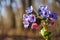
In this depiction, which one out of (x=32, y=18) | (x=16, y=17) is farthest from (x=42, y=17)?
(x=16, y=17)

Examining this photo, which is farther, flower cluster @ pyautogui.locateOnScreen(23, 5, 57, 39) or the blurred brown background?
the blurred brown background

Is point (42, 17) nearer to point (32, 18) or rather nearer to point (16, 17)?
point (32, 18)

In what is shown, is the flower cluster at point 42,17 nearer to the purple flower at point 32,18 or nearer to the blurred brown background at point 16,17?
the purple flower at point 32,18

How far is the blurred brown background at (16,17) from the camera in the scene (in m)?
1.83

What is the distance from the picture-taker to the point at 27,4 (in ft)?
6.10

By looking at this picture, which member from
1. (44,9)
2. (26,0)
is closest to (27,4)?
(26,0)

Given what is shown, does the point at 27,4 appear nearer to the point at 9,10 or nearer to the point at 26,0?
the point at 26,0

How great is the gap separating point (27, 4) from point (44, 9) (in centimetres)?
45

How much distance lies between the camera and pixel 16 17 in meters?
1.87

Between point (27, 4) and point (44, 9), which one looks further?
point (27, 4)

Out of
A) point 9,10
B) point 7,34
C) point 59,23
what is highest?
point 9,10

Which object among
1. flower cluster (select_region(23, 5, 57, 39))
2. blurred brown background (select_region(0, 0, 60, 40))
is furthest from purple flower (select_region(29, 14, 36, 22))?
blurred brown background (select_region(0, 0, 60, 40))

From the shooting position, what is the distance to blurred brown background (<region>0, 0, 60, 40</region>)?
183 cm

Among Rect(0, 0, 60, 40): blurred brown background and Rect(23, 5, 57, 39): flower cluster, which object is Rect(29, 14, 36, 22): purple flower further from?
Rect(0, 0, 60, 40): blurred brown background
